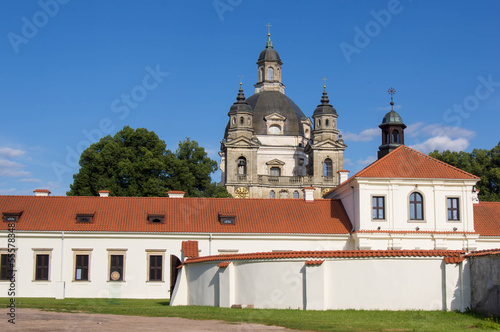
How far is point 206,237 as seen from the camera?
35656 millimetres

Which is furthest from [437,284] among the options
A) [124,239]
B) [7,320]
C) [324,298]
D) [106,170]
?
[106,170]

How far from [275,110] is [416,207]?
5813cm

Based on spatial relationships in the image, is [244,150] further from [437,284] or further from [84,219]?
[437,284]

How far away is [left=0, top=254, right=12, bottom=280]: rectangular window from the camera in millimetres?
34312

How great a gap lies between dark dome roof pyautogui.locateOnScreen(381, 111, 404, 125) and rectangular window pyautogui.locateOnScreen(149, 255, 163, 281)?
72.7 ft

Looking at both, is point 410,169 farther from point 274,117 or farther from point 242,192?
point 274,117

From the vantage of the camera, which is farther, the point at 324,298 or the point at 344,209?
the point at 344,209

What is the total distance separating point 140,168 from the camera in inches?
2231

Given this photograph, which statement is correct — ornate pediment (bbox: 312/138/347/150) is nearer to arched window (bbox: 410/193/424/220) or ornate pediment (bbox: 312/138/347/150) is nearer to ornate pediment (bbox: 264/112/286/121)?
ornate pediment (bbox: 264/112/286/121)

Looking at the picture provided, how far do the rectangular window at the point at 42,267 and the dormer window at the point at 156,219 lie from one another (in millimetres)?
5690

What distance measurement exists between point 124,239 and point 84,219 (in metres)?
2.60

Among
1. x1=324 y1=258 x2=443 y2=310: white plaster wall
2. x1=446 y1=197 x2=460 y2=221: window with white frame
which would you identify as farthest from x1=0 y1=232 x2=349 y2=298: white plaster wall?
x1=324 y1=258 x2=443 y2=310: white plaster wall

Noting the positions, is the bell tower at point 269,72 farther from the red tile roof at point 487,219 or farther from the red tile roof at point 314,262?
the red tile roof at point 314,262

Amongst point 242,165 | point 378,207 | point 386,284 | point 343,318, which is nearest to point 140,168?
point 378,207
